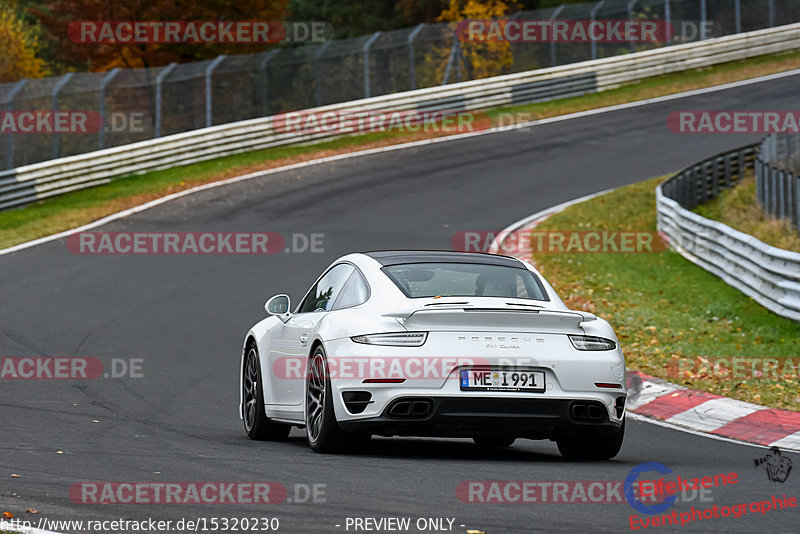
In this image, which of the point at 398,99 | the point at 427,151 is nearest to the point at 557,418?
the point at 427,151

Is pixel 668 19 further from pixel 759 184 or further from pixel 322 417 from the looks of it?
pixel 322 417

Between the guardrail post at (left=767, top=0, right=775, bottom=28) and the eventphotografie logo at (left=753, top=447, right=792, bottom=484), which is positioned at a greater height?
the guardrail post at (left=767, top=0, right=775, bottom=28)

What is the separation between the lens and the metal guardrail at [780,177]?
19062mm

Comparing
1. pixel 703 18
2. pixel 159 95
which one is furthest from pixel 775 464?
pixel 703 18

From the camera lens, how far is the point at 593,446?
27.1 feet

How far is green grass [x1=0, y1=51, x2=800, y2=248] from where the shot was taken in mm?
23391

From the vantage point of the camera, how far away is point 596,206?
2397 cm

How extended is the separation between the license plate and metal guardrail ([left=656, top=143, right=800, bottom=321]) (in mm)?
7066

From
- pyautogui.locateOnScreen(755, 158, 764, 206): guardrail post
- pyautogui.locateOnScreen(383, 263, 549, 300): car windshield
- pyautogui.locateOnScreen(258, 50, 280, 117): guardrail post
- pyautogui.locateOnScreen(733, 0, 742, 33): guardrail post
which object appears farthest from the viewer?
pyautogui.locateOnScreen(733, 0, 742, 33): guardrail post

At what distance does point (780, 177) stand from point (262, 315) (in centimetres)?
879

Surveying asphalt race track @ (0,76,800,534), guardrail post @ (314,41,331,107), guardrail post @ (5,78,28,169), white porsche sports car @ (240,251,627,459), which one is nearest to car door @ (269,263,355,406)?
white porsche sports car @ (240,251,627,459)

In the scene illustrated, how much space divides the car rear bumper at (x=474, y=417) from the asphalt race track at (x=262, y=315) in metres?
0.22

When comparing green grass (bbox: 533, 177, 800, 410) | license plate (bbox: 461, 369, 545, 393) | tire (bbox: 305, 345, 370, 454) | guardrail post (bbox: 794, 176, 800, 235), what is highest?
license plate (bbox: 461, 369, 545, 393)

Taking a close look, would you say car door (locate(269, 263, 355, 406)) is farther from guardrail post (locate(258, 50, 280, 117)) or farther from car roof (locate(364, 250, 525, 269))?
guardrail post (locate(258, 50, 280, 117))
